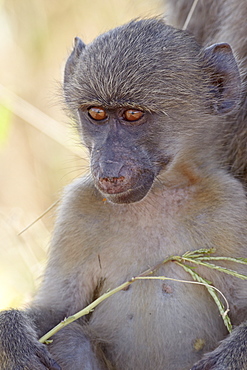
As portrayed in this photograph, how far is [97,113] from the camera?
3.23 meters

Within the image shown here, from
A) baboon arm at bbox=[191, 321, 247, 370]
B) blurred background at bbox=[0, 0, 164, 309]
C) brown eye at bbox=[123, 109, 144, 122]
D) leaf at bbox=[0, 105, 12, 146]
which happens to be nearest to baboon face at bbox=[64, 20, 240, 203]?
brown eye at bbox=[123, 109, 144, 122]

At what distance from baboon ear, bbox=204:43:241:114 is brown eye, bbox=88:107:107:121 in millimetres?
475

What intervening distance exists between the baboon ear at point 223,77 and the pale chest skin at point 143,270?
385mm

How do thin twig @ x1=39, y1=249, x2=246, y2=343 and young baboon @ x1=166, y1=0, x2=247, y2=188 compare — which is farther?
young baboon @ x1=166, y1=0, x2=247, y2=188

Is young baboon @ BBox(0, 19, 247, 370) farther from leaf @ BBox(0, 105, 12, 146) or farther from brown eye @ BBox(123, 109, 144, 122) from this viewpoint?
leaf @ BBox(0, 105, 12, 146)

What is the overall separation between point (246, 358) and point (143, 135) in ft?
3.09

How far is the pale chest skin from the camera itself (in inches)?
128

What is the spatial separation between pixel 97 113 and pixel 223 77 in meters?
0.55

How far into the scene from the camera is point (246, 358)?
9.40 ft

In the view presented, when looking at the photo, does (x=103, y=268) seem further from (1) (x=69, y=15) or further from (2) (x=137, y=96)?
(1) (x=69, y=15)

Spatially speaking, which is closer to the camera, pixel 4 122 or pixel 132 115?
pixel 132 115

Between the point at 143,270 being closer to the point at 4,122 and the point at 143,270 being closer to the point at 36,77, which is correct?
the point at 4,122

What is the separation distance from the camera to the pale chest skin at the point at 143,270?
3.24 metres

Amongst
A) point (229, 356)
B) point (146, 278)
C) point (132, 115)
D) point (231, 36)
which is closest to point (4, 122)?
point (231, 36)
